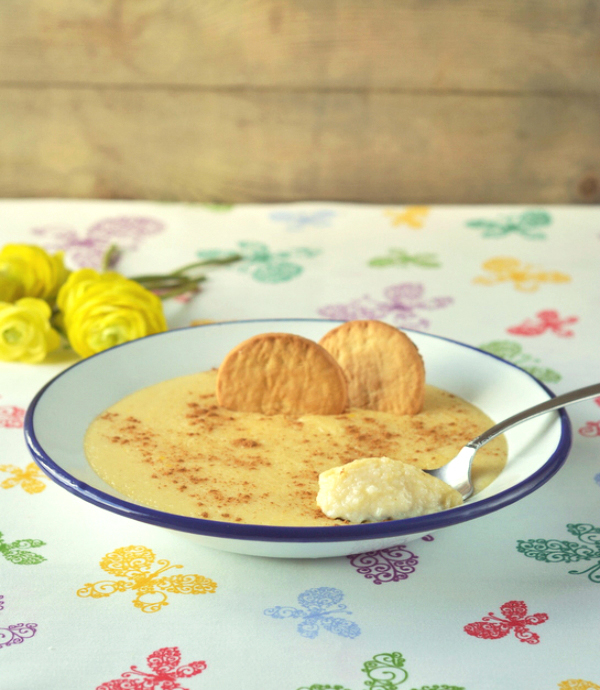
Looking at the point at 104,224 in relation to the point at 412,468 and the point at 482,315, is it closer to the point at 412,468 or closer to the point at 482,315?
the point at 482,315

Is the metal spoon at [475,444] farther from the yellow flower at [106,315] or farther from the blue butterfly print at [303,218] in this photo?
the blue butterfly print at [303,218]

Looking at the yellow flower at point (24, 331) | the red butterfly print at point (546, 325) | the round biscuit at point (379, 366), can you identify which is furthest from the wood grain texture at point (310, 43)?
the round biscuit at point (379, 366)

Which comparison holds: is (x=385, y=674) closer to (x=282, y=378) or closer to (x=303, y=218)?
(x=282, y=378)

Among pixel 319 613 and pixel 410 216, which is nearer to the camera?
pixel 319 613

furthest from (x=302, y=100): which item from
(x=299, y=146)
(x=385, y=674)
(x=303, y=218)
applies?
(x=385, y=674)

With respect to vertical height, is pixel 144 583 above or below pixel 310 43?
below

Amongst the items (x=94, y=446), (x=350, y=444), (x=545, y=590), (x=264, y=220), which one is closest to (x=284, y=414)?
(x=350, y=444)

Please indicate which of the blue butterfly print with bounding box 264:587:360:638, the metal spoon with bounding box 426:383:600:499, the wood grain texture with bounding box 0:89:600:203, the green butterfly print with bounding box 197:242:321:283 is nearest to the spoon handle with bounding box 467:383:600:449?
the metal spoon with bounding box 426:383:600:499

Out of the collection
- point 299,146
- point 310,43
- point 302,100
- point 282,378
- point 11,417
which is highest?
point 310,43
